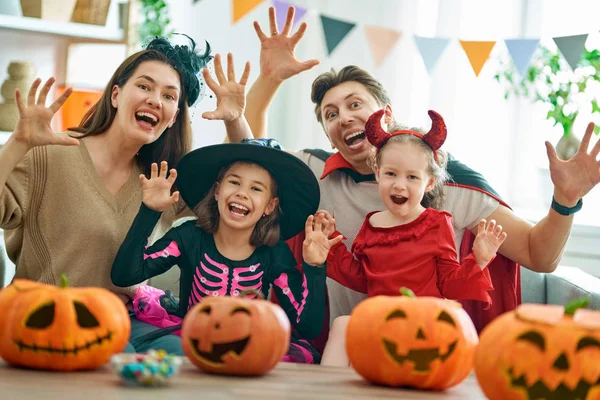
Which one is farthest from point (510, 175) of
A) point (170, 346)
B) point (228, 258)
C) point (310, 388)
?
point (310, 388)

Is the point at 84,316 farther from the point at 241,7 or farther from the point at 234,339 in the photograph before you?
the point at 241,7

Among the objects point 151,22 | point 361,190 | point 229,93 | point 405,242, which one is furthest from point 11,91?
point 405,242

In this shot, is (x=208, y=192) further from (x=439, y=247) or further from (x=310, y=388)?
(x=310, y=388)

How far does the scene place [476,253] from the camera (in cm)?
179

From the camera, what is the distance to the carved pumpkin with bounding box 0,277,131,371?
1.12 m

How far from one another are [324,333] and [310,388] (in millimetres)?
1098

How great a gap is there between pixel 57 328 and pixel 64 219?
0.91 metres

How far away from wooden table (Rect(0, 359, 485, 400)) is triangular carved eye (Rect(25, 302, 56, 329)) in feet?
0.22

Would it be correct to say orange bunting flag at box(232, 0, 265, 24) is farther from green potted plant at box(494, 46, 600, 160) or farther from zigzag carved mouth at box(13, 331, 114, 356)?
zigzag carved mouth at box(13, 331, 114, 356)

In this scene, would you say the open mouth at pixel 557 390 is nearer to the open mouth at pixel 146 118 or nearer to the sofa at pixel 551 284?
the sofa at pixel 551 284

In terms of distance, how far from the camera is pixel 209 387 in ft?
3.54

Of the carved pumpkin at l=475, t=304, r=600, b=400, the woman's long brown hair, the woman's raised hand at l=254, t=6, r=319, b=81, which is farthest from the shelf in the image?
the carved pumpkin at l=475, t=304, r=600, b=400

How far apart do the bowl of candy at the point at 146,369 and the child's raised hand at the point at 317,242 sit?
2.37ft

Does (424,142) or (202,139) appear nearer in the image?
(424,142)
